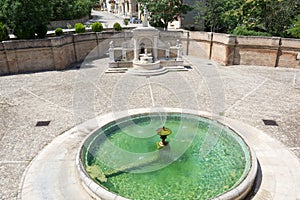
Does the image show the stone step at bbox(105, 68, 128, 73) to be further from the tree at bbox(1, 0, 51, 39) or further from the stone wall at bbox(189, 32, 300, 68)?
the stone wall at bbox(189, 32, 300, 68)

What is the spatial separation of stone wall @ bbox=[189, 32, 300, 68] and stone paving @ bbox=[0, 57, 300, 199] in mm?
925

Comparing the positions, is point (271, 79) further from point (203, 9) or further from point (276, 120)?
point (203, 9)

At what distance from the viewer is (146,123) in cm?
1075

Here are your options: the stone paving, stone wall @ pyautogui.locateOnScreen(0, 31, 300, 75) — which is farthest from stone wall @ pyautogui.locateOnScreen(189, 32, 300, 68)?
the stone paving

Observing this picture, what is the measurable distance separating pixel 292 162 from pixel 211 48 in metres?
18.0

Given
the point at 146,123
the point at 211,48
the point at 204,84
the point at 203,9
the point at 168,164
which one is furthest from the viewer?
the point at 203,9

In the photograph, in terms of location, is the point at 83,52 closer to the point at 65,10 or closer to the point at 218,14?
the point at 218,14

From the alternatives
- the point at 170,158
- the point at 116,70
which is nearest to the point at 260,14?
the point at 116,70

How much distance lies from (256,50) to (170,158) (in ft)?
56.9

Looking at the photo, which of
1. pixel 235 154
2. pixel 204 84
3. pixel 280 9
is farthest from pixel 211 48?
pixel 235 154

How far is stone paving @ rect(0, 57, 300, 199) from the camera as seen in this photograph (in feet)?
31.7

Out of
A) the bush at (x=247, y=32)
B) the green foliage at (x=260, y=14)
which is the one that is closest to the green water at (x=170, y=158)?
→ the bush at (x=247, y=32)

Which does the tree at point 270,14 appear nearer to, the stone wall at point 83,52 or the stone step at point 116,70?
the stone wall at point 83,52

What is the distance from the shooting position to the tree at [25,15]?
19.3 meters
